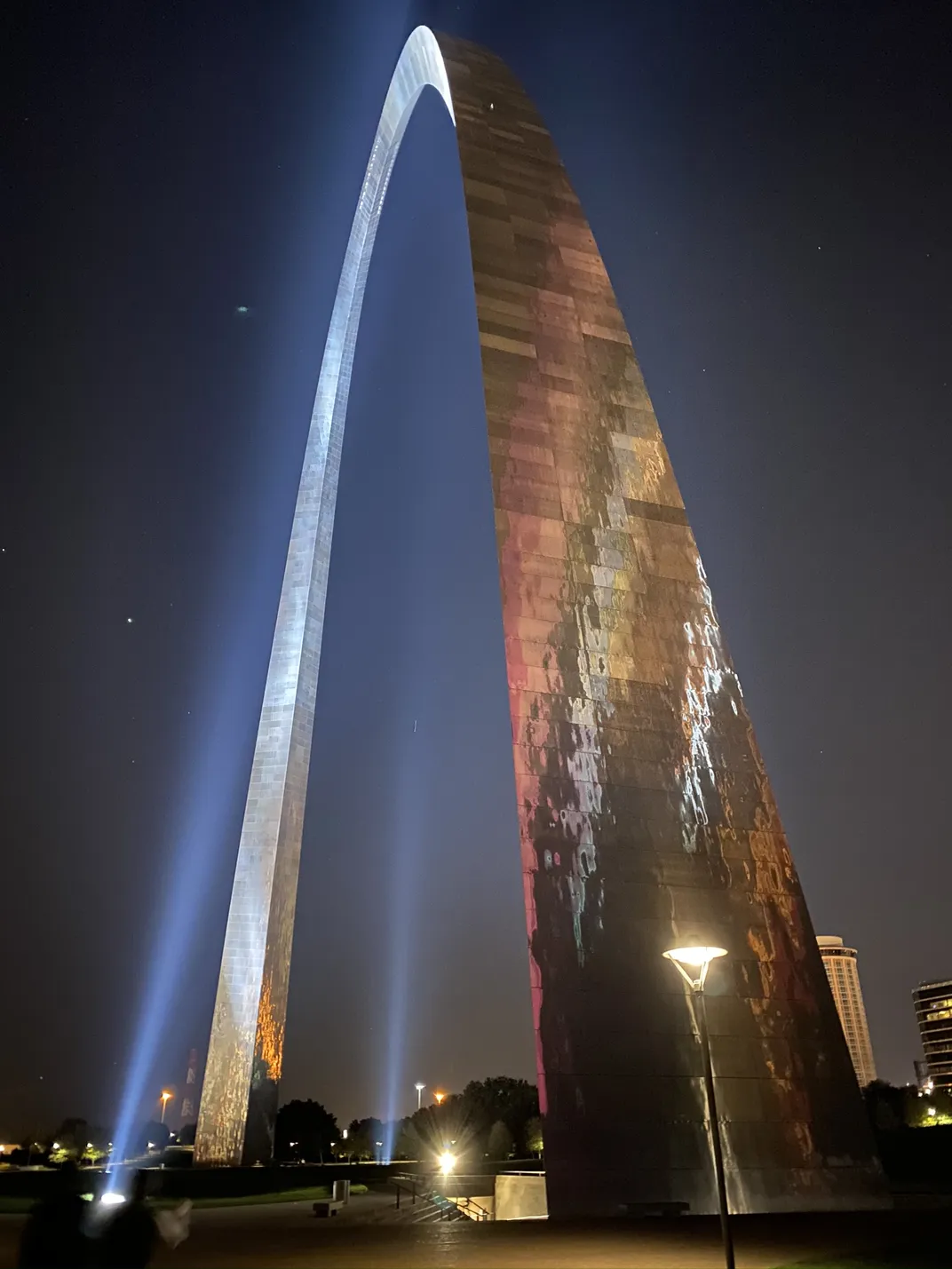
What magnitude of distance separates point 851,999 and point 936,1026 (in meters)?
37.3

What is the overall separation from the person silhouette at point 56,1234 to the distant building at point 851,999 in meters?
161

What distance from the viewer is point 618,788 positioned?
11.4 m

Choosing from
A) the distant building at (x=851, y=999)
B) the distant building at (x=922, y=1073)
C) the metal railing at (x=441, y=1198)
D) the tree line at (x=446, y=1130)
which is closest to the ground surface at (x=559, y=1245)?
the metal railing at (x=441, y=1198)

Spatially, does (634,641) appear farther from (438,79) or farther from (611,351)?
(438,79)

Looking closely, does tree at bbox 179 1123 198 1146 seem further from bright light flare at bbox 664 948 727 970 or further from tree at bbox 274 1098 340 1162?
tree at bbox 274 1098 340 1162

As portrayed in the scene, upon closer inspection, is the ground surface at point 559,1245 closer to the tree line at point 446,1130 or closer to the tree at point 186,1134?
the tree at point 186,1134

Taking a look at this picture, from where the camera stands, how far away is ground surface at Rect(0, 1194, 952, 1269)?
664cm

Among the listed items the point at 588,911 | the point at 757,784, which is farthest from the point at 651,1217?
the point at 757,784

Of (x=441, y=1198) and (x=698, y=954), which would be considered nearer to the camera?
(x=698, y=954)

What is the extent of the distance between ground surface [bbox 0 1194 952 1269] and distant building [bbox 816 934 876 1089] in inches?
6056

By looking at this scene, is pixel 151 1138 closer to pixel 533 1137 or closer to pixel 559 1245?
pixel 533 1137

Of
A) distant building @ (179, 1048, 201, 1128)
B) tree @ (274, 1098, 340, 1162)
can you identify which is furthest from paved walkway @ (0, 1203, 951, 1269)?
tree @ (274, 1098, 340, 1162)

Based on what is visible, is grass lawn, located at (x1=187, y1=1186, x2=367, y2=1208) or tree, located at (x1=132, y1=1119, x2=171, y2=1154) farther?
tree, located at (x1=132, y1=1119, x2=171, y2=1154)

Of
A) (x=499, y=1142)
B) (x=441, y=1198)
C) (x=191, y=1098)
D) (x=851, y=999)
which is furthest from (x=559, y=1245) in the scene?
(x=851, y=999)
